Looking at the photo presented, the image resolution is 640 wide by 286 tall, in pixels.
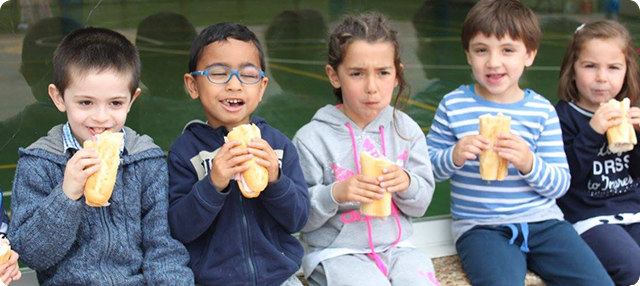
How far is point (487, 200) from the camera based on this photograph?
3.44m

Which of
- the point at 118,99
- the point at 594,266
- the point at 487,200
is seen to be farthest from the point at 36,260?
the point at 594,266

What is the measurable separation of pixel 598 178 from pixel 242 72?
1.76m

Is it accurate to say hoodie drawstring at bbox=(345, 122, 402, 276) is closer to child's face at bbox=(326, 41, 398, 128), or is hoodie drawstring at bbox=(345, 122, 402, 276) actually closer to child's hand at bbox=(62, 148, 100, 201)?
child's face at bbox=(326, 41, 398, 128)

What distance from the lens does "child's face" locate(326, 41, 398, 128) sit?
10.1 ft

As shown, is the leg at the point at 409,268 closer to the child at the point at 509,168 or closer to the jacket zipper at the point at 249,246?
the child at the point at 509,168

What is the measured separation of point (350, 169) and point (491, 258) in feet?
2.30

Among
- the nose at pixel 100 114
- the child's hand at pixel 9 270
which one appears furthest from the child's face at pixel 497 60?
the child's hand at pixel 9 270

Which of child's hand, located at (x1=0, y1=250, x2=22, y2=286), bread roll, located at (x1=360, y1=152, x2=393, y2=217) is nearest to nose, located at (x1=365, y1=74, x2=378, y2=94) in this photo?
bread roll, located at (x1=360, y1=152, x2=393, y2=217)

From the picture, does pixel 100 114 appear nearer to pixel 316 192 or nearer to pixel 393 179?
pixel 316 192

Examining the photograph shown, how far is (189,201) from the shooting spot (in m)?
2.71

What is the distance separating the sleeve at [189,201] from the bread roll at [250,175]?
0.30ft

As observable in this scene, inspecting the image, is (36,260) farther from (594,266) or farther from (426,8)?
(426,8)

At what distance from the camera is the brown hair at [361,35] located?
3119 millimetres

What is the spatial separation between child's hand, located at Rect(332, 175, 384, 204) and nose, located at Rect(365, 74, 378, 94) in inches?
14.7
